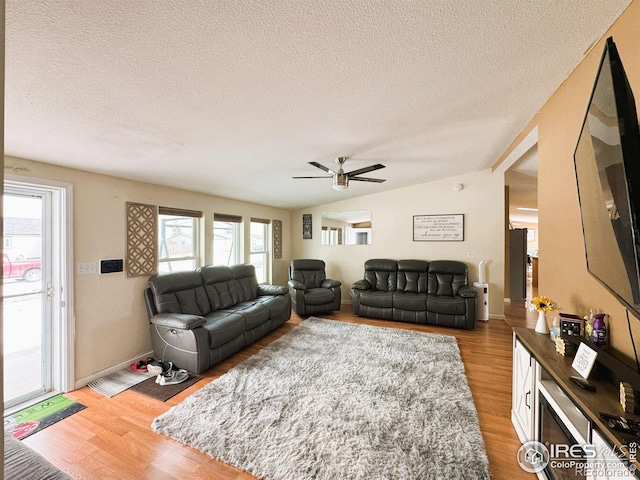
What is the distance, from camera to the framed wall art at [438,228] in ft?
15.5

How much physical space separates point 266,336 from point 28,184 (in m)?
2.95

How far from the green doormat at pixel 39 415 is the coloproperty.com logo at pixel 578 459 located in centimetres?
335

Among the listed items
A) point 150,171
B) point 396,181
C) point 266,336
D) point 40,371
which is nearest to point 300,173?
point 150,171

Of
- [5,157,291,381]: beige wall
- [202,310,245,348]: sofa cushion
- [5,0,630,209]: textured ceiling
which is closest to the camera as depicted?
[5,0,630,209]: textured ceiling

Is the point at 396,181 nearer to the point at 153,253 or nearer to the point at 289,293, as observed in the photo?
the point at 289,293

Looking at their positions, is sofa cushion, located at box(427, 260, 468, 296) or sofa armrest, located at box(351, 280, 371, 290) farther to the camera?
sofa armrest, located at box(351, 280, 371, 290)

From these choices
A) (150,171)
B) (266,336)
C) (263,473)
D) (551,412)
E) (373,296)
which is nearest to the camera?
(551,412)

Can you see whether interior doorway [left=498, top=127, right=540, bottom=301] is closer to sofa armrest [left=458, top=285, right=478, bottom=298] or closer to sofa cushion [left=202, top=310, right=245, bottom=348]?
sofa armrest [left=458, top=285, right=478, bottom=298]

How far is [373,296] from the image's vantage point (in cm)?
450

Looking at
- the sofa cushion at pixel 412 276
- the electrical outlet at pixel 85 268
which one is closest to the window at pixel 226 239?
the electrical outlet at pixel 85 268

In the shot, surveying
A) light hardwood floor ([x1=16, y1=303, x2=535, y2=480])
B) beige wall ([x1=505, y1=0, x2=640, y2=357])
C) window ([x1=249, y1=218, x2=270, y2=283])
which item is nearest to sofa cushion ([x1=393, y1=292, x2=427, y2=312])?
light hardwood floor ([x1=16, y1=303, x2=535, y2=480])

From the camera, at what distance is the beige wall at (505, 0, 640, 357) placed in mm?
1267

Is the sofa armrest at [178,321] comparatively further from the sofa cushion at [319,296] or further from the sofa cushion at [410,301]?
the sofa cushion at [410,301]

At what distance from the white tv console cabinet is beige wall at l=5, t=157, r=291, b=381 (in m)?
3.73
